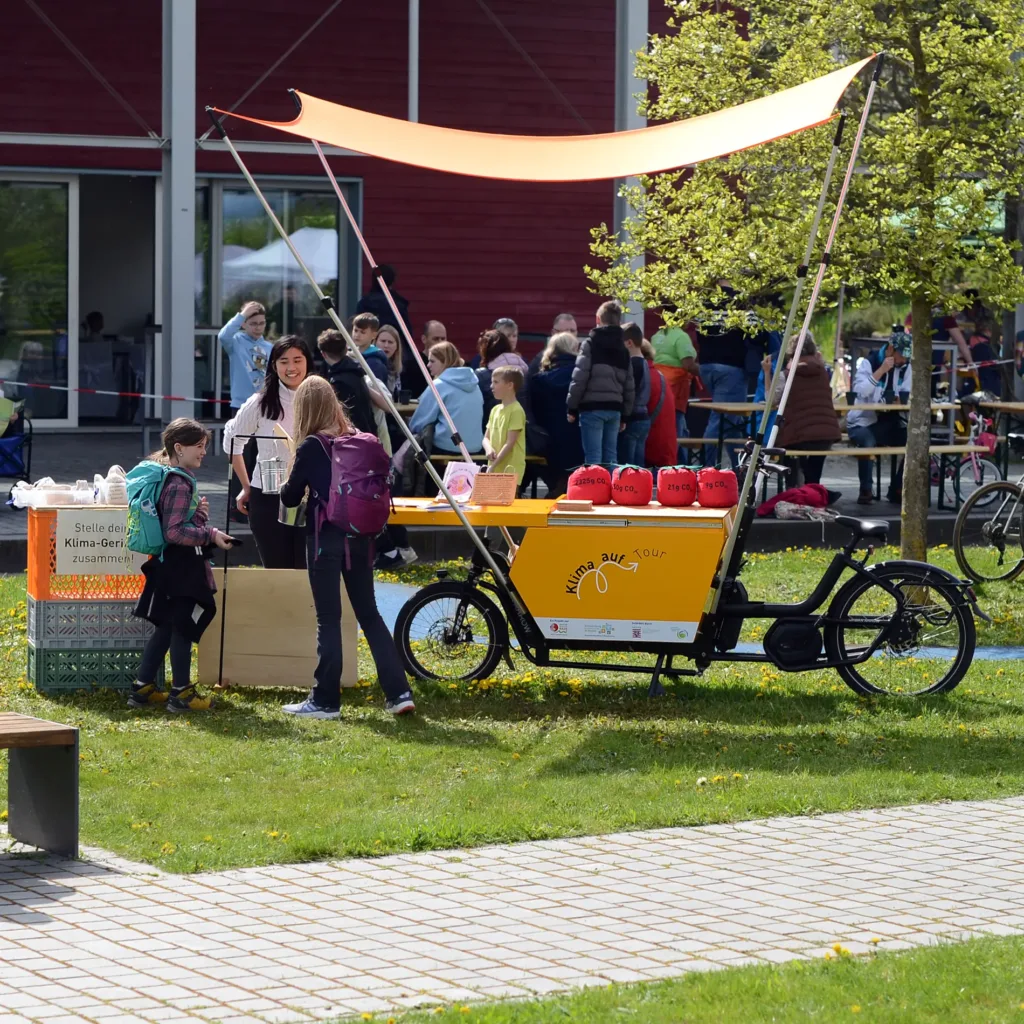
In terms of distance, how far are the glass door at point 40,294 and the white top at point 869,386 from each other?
907cm

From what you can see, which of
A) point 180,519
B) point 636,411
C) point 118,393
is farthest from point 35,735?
point 118,393

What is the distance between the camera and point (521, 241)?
22969mm

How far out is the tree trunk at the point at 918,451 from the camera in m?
12.8

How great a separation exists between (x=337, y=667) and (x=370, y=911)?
3253 mm

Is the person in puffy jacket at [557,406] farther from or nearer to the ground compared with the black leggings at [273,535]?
farther from the ground

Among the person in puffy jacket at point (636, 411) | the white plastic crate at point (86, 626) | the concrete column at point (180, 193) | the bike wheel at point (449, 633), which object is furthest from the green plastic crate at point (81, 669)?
the concrete column at point (180, 193)

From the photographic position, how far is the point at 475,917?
608 cm

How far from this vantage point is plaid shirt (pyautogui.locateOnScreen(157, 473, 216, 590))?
9258 mm

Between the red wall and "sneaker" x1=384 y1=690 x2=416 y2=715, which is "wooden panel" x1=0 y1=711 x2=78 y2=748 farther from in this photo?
the red wall

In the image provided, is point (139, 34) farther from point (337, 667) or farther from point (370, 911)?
point (370, 911)

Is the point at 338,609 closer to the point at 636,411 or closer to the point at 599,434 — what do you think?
the point at 599,434

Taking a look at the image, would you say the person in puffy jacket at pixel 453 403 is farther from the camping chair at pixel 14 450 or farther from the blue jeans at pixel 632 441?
the camping chair at pixel 14 450

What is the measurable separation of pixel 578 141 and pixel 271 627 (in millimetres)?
3279

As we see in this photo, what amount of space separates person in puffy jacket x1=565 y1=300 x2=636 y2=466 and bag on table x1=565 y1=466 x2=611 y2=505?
5611 mm
